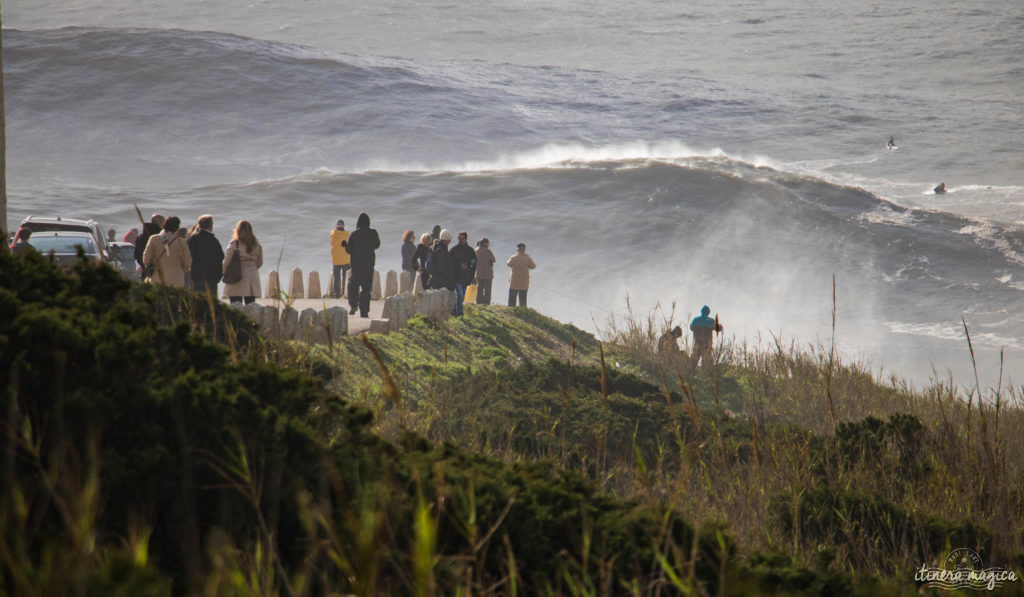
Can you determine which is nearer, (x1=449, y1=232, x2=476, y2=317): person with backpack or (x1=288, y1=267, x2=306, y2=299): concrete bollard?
(x1=449, y1=232, x2=476, y2=317): person with backpack

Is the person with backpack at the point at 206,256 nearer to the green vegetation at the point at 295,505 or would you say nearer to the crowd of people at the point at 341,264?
the crowd of people at the point at 341,264

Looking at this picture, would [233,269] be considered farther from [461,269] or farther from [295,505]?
[295,505]

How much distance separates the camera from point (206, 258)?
11.8 meters

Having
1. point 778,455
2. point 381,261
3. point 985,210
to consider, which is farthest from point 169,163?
point 778,455

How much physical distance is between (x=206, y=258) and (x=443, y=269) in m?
5.69

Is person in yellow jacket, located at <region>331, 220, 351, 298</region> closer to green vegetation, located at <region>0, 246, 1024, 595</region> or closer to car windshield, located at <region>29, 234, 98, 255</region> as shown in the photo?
car windshield, located at <region>29, 234, 98, 255</region>

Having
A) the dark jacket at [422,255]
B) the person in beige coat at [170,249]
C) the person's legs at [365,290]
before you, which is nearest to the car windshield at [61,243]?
the person's legs at [365,290]

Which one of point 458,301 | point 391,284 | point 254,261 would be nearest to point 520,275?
point 391,284

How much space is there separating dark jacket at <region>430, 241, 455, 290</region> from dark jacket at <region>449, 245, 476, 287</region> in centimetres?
9

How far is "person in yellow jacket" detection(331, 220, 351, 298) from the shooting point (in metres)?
18.7

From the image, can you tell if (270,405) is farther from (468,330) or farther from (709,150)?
(709,150)

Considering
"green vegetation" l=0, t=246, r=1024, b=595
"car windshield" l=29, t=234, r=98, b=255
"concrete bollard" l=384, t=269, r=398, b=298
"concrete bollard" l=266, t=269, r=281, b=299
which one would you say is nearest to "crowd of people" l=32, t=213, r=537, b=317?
"concrete bollard" l=266, t=269, r=281, b=299

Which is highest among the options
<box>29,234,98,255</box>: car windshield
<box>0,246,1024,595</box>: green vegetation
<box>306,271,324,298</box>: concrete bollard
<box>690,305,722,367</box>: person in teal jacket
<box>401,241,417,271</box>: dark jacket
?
<box>401,241,417,271</box>: dark jacket

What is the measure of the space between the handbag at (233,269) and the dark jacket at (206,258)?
37 centimetres
